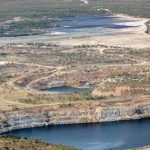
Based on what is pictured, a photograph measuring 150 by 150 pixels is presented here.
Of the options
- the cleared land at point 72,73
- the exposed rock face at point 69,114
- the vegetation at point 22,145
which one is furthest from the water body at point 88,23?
the vegetation at point 22,145

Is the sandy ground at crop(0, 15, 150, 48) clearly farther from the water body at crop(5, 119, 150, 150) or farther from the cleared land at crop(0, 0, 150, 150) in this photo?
the water body at crop(5, 119, 150, 150)

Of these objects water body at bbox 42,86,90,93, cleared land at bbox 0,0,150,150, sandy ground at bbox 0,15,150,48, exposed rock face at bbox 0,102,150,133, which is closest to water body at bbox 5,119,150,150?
exposed rock face at bbox 0,102,150,133

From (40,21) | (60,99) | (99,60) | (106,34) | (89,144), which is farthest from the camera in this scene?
(40,21)

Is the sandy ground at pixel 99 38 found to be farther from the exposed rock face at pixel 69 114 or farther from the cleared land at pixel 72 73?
the exposed rock face at pixel 69 114

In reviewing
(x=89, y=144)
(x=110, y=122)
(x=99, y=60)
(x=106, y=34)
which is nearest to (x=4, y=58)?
(x=99, y=60)

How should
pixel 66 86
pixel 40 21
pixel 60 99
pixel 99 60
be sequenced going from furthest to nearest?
pixel 40 21 < pixel 99 60 < pixel 66 86 < pixel 60 99

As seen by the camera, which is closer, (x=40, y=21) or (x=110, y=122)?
(x=110, y=122)

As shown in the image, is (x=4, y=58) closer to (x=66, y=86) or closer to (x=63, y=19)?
(x=66, y=86)
